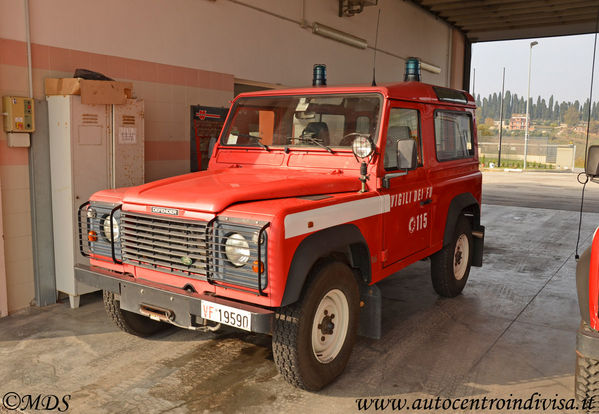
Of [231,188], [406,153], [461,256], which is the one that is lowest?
[461,256]

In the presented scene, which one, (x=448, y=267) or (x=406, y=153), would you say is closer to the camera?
(x=406, y=153)

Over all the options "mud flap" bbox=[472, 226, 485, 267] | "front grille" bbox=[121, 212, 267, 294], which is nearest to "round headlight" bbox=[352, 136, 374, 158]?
"front grille" bbox=[121, 212, 267, 294]

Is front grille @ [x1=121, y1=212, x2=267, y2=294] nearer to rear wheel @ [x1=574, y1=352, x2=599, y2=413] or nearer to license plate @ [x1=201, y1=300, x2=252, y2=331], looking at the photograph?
license plate @ [x1=201, y1=300, x2=252, y2=331]

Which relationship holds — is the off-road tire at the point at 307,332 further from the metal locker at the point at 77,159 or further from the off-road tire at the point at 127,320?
the metal locker at the point at 77,159

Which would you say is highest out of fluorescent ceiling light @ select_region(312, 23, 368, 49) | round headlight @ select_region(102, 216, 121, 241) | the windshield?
fluorescent ceiling light @ select_region(312, 23, 368, 49)

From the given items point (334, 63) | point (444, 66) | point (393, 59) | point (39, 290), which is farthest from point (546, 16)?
point (39, 290)

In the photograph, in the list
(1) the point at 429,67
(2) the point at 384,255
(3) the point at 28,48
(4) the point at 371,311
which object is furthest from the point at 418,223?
(1) the point at 429,67

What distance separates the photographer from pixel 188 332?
439 cm

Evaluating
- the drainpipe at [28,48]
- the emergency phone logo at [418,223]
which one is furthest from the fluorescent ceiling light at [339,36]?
the emergency phone logo at [418,223]

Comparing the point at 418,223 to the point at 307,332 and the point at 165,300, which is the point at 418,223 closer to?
the point at 307,332

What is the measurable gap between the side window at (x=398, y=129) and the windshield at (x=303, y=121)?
15cm

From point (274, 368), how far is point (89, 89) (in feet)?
9.97

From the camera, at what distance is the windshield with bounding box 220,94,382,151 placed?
4016 mm

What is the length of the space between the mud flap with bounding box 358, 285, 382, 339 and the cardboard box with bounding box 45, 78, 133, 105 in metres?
3.04
